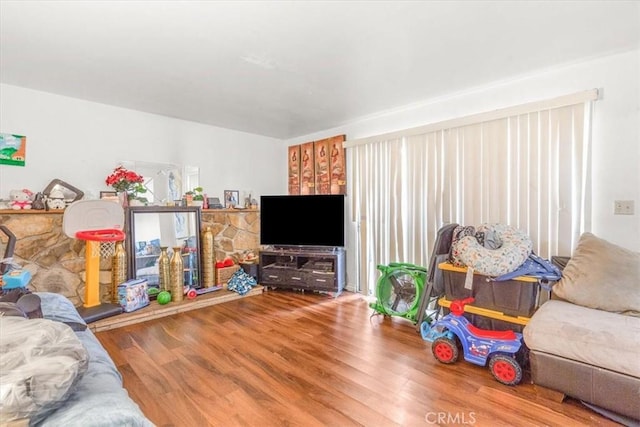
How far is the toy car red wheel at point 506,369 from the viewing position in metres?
1.89

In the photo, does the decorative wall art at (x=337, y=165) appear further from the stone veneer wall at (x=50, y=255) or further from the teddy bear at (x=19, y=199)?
the teddy bear at (x=19, y=199)

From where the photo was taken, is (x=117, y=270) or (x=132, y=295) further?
(x=117, y=270)

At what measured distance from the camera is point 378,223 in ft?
12.2

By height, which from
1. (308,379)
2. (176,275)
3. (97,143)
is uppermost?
(97,143)

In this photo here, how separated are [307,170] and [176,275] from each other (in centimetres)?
223

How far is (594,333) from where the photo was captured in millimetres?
1650

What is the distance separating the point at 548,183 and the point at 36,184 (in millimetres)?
4579

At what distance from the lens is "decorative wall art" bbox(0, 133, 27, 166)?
2703 mm

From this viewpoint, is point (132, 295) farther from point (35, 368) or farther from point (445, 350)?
point (445, 350)

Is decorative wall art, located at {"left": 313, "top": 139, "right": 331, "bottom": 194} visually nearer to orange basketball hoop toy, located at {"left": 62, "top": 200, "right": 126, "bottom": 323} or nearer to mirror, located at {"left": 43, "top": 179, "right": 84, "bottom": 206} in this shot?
orange basketball hoop toy, located at {"left": 62, "top": 200, "right": 126, "bottom": 323}

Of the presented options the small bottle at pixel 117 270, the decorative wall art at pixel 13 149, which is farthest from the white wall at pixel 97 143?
the small bottle at pixel 117 270

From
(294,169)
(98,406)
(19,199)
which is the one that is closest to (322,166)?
(294,169)

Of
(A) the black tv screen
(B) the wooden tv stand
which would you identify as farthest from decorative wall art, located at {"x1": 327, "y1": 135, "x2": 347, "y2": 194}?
(B) the wooden tv stand

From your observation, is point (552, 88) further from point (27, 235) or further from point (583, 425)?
point (27, 235)
